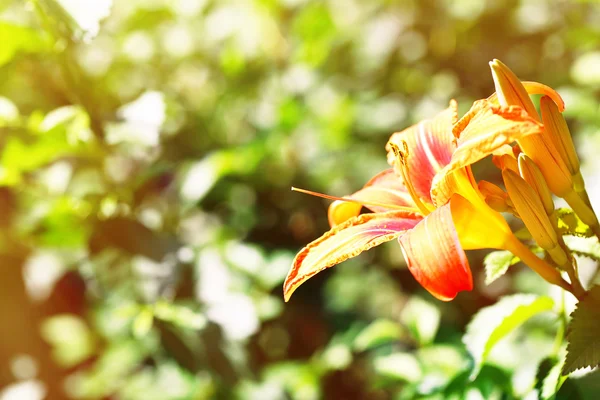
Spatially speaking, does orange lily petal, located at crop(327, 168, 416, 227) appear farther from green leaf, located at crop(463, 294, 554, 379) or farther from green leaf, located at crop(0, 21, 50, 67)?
green leaf, located at crop(0, 21, 50, 67)

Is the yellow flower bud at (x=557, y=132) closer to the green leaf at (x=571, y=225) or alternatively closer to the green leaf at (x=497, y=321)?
the green leaf at (x=571, y=225)

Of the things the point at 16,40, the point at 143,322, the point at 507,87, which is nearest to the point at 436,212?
the point at 507,87

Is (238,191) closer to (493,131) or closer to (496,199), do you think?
(496,199)

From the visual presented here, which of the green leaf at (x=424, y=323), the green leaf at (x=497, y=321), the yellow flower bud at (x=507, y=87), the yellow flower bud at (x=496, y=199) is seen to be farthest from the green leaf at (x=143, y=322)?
the yellow flower bud at (x=507, y=87)

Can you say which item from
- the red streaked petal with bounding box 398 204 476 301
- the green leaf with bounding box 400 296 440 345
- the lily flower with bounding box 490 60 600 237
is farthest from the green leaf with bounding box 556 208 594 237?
the green leaf with bounding box 400 296 440 345

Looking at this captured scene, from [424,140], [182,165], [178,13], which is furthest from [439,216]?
[178,13]

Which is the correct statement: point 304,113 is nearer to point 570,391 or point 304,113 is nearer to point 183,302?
point 183,302
